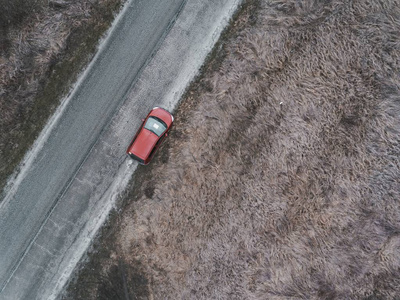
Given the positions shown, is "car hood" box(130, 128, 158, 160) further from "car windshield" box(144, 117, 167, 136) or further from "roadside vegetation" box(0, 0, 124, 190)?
"roadside vegetation" box(0, 0, 124, 190)

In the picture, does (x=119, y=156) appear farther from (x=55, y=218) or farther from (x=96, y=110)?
(x=55, y=218)

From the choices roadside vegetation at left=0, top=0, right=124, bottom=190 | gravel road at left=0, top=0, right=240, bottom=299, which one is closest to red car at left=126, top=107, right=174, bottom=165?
gravel road at left=0, top=0, right=240, bottom=299

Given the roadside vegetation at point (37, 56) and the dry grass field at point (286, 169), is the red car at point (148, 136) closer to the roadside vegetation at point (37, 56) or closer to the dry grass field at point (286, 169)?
the dry grass field at point (286, 169)

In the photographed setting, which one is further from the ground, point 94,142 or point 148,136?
point 148,136

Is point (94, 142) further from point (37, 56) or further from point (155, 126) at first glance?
point (37, 56)

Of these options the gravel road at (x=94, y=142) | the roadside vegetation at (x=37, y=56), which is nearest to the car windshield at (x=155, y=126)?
the gravel road at (x=94, y=142)

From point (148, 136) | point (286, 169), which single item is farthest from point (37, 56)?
point (286, 169)

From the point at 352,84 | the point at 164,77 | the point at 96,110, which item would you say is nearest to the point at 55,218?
the point at 96,110
